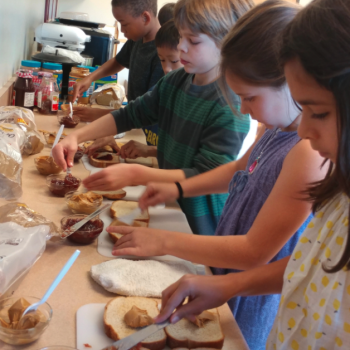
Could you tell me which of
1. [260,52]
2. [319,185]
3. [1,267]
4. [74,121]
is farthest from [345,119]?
[74,121]

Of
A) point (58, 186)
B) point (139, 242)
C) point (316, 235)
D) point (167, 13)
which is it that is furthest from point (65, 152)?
point (167, 13)

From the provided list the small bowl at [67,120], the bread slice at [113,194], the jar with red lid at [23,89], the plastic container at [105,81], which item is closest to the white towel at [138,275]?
the bread slice at [113,194]

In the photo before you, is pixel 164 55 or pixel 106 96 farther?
pixel 106 96

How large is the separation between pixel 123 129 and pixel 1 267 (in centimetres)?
95

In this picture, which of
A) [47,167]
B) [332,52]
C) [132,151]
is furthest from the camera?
[132,151]

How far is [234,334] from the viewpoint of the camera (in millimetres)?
755

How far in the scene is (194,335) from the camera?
2.41 feet

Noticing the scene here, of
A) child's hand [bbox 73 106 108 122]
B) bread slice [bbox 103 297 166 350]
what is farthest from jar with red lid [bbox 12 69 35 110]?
bread slice [bbox 103 297 166 350]

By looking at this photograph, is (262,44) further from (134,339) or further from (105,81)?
(105,81)

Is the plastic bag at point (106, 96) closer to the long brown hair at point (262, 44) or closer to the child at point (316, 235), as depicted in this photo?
the long brown hair at point (262, 44)

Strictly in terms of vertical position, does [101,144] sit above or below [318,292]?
below

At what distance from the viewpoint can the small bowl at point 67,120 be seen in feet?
6.30

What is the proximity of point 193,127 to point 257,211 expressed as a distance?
484 millimetres

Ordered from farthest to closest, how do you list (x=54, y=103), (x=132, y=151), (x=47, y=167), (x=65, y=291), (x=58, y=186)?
(x=54, y=103)
(x=132, y=151)
(x=47, y=167)
(x=58, y=186)
(x=65, y=291)
